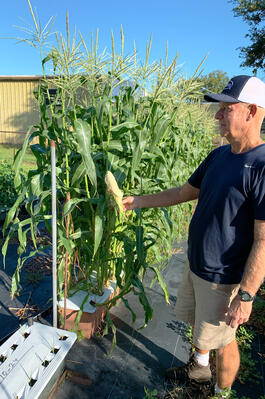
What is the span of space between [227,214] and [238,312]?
1.58ft

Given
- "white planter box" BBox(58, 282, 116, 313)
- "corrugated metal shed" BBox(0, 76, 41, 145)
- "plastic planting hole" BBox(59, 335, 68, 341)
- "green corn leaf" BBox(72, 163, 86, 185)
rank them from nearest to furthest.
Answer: "plastic planting hole" BBox(59, 335, 68, 341) → "green corn leaf" BBox(72, 163, 86, 185) → "white planter box" BBox(58, 282, 116, 313) → "corrugated metal shed" BBox(0, 76, 41, 145)

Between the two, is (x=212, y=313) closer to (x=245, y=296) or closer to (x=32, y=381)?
(x=245, y=296)

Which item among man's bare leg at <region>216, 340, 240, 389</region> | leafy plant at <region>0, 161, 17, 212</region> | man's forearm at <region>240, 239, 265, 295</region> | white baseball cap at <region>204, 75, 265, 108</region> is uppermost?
white baseball cap at <region>204, 75, 265, 108</region>

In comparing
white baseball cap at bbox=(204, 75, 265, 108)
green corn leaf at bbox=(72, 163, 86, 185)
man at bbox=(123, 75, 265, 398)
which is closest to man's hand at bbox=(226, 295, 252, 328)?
man at bbox=(123, 75, 265, 398)

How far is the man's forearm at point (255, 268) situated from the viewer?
4.68 feet

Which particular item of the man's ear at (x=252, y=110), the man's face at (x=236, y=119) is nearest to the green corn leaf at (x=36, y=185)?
the man's face at (x=236, y=119)

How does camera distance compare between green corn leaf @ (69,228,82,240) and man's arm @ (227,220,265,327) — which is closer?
man's arm @ (227,220,265,327)

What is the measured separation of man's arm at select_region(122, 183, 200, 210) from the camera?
2.01m

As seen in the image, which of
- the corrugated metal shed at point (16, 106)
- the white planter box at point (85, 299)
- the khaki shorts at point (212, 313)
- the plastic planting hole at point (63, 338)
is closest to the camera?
the khaki shorts at point (212, 313)

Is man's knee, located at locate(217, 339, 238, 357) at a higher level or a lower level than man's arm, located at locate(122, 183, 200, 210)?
lower

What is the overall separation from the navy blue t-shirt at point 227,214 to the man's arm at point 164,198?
250 mm

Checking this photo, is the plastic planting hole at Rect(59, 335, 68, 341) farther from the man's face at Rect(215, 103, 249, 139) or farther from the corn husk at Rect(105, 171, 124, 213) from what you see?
the man's face at Rect(215, 103, 249, 139)

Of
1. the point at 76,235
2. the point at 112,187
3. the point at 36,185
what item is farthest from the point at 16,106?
the point at 112,187

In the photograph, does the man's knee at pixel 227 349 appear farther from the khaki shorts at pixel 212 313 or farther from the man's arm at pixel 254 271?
the man's arm at pixel 254 271
